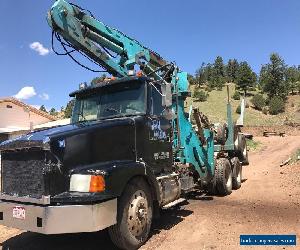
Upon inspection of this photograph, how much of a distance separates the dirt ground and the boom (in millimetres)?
1255

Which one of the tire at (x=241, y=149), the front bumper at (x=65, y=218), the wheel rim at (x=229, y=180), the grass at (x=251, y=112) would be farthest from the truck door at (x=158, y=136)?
the grass at (x=251, y=112)

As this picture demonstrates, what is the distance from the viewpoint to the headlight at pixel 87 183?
5723 millimetres

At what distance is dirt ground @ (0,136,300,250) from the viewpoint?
22.5ft

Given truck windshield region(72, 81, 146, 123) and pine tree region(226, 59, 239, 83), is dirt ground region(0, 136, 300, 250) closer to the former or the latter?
truck windshield region(72, 81, 146, 123)

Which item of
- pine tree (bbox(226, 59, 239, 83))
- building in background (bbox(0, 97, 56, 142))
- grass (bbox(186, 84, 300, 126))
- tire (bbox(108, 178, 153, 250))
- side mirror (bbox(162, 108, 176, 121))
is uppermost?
pine tree (bbox(226, 59, 239, 83))

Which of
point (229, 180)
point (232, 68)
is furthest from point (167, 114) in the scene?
point (232, 68)

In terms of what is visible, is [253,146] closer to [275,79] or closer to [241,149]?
[241,149]

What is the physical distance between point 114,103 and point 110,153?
1.48 metres

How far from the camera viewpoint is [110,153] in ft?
21.3

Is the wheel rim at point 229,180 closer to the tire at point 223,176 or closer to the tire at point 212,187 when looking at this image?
the tire at point 223,176

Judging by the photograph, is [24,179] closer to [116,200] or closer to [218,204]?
[116,200]

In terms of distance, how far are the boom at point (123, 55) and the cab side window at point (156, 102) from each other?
963 mm

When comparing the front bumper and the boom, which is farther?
the boom

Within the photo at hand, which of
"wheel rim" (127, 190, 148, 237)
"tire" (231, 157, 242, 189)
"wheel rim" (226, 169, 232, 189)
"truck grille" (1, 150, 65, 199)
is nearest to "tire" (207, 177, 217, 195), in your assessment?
"wheel rim" (226, 169, 232, 189)
